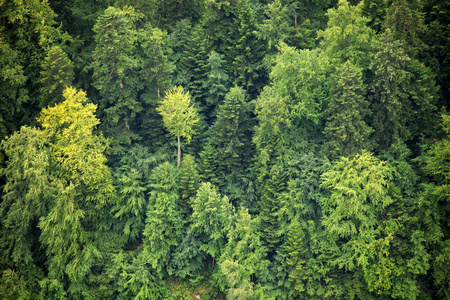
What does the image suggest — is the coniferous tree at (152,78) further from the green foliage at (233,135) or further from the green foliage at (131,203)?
the green foliage at (233,135)

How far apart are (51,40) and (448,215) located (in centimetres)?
4038

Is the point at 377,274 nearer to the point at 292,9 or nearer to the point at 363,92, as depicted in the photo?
the point at 363,92

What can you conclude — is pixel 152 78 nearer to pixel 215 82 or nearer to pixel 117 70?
pixel 117 70

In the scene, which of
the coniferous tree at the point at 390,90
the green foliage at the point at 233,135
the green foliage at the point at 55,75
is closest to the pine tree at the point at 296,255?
the green foliage at the point at 233,135

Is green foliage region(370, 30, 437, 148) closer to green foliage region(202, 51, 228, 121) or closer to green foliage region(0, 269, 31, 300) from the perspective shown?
green foliage region(202, 51, 228, 121)

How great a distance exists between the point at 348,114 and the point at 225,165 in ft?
44.0

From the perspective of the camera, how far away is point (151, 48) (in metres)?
44.9

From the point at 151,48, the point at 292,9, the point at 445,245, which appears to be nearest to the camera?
the point at 445,245

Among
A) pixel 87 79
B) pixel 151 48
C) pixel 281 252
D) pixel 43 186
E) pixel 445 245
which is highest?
pixel 151 48

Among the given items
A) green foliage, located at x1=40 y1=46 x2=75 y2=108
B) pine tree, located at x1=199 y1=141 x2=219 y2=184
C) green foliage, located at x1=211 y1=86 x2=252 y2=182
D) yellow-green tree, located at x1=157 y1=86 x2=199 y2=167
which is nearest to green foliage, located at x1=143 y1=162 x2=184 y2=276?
pine tree, located at x1=199 y1=141 x2=219 y2=184

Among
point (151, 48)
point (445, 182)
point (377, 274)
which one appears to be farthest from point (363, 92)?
point (151, 48)

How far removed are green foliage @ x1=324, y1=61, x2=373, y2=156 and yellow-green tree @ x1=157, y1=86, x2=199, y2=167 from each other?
13578 millimetres

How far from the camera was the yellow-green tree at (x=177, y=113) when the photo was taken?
143 feet

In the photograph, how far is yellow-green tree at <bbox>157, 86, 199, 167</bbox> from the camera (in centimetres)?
4369
